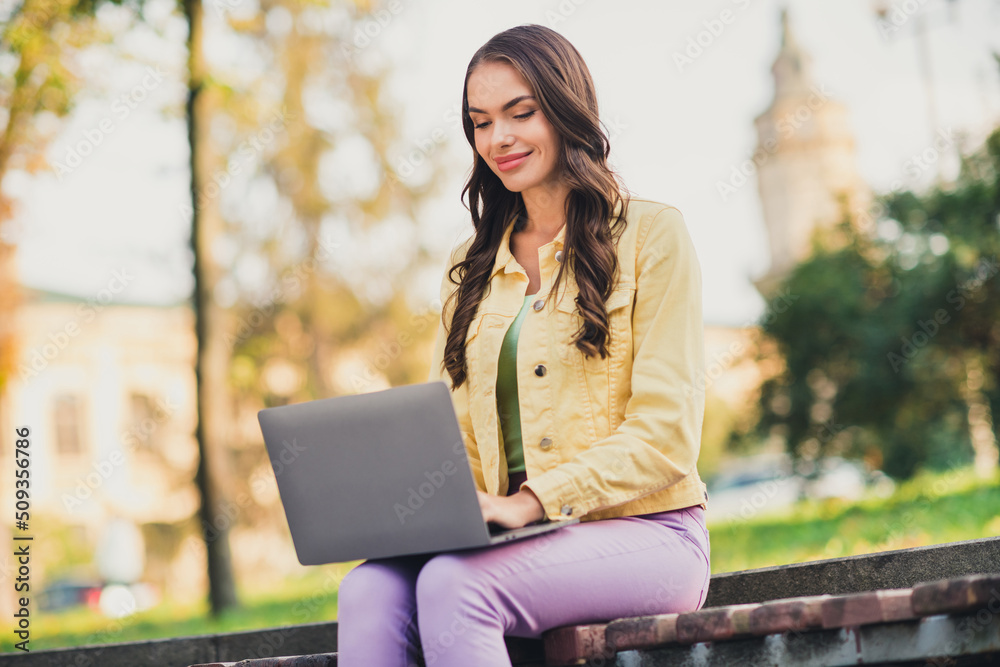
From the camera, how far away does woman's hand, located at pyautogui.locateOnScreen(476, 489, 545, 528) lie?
2.28 m

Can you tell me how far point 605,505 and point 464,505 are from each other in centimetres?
40

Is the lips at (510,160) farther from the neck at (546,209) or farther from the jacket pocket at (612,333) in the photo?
the jacket pocket at (612,333)

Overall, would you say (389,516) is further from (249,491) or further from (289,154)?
(249,491)

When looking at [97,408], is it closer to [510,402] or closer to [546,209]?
[546,209]

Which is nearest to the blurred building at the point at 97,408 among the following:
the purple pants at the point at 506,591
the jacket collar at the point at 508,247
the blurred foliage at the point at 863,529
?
the blurred foliage at the point at 863,529

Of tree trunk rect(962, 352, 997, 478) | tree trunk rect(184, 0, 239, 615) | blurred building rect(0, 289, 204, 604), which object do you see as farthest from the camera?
blurred building rect(0, 289, 204, 604)

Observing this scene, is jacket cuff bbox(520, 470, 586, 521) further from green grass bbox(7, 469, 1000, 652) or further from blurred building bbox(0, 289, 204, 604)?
blurred building bbox(0, 289, 204, 604)

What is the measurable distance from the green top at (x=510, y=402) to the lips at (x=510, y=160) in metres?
0.45

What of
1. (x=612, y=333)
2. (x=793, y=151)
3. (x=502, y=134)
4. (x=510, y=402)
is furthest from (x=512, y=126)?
(x=793, y=151)

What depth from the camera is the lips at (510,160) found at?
9.36 ft

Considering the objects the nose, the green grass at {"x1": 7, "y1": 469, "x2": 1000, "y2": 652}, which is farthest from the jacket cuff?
the green grass at {"x1": 7, "y1": 469, "x2": 1000, "y2": 652}

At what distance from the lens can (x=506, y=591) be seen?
7.19 ft

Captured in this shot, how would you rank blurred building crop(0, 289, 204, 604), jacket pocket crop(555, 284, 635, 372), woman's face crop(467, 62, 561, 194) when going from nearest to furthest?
jacket pocket crop(555, 284, 635, 372) < woman's face crop(467, 62, 561, 194) < blurred building crop(0, 289, 204, 604)

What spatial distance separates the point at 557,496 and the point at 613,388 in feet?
1.27
